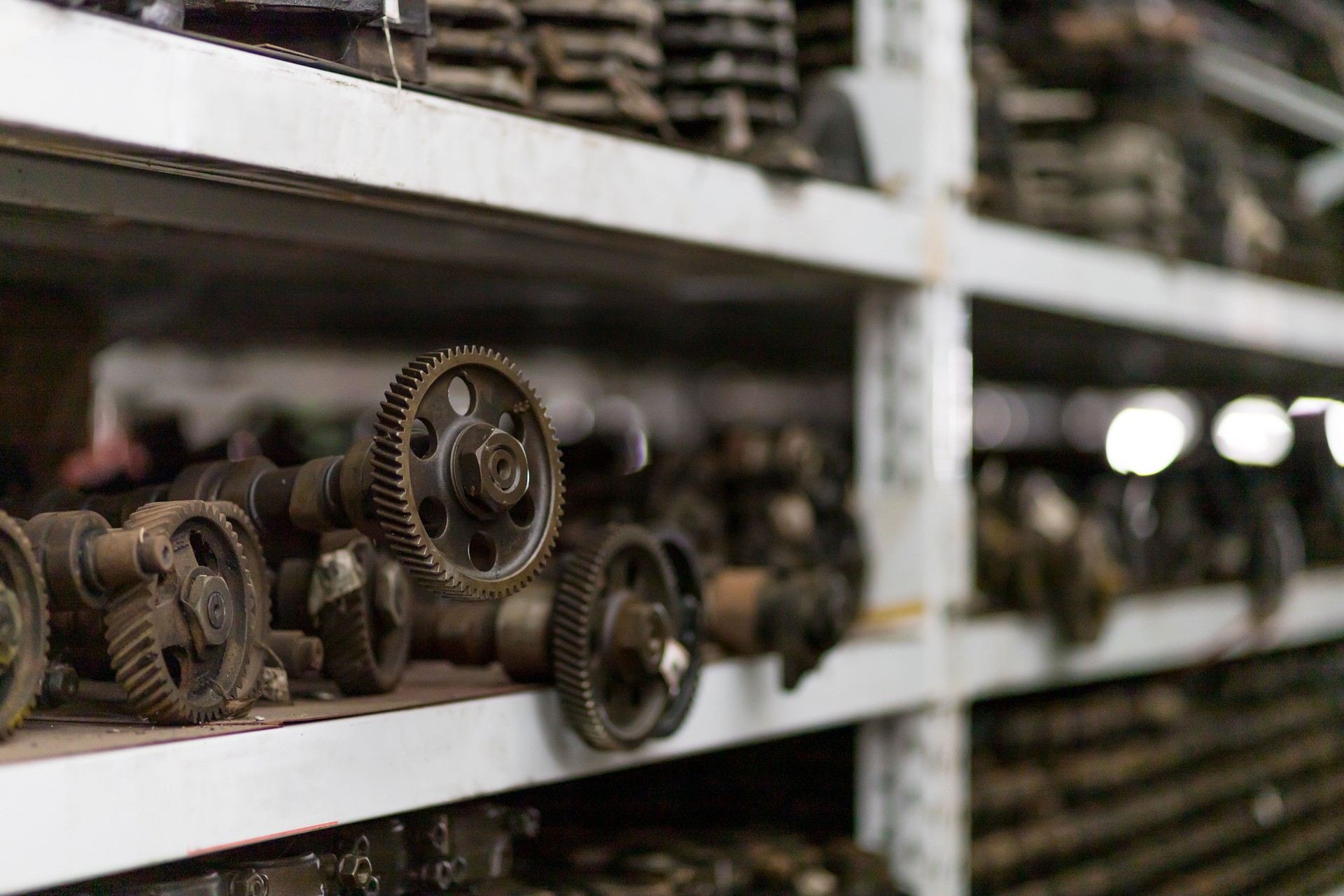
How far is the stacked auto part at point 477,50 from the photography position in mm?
1095

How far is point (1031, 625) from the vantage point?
1.71 meters

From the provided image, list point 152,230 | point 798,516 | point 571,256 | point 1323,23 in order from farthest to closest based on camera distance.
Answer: point 1323,23, point 798,516, point 571,256, point 152,230

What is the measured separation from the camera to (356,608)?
3.10 ft

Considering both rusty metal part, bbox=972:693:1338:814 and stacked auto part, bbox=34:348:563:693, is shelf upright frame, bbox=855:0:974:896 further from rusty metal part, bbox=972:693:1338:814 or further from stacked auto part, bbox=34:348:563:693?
stacked auto part, bbox=34:348:563:693

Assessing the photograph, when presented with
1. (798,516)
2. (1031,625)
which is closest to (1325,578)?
(1031,625)

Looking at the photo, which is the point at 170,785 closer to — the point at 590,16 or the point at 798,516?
the point at 590,16

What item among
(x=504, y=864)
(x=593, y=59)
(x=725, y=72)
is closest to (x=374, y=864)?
(x=504, y=864)

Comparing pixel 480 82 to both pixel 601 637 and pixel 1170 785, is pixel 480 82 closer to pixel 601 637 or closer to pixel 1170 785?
pixel 601 637

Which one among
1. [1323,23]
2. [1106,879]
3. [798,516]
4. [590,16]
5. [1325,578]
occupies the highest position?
[1323,23]

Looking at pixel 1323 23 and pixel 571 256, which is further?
pixel 1323 23

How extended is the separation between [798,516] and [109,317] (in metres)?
1.05

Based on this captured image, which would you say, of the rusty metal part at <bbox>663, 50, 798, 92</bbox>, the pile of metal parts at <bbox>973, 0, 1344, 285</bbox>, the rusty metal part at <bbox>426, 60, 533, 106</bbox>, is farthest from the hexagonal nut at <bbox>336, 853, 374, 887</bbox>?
the pile of metal parts at <bbox>973, 0, 1344, 285</bbox>

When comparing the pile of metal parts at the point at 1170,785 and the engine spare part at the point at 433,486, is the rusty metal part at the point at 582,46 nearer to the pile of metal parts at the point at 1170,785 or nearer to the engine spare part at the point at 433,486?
the engine spare part at the point at 433,486

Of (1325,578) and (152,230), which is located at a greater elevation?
(152,230)
